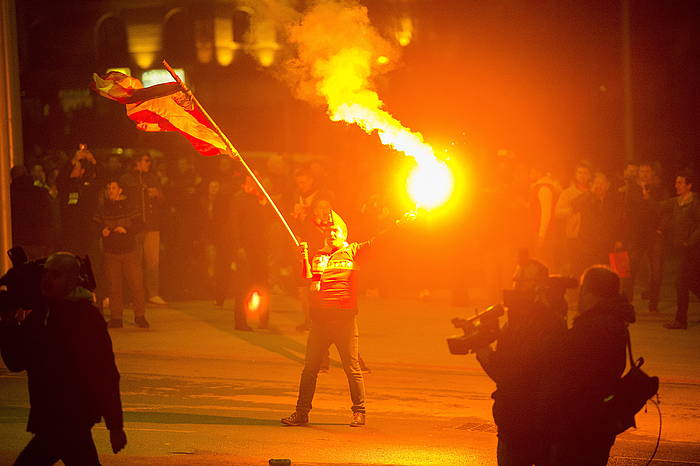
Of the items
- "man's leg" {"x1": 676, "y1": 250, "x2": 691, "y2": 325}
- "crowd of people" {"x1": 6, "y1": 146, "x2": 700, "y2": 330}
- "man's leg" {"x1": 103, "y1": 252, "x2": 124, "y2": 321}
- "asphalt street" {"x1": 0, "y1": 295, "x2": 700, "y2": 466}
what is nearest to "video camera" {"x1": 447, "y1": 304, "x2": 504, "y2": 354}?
"asphalt street" {"x1": 0, "y1": 295, "x2": 700, "y2": 466}

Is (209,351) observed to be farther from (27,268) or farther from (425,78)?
(425,78)

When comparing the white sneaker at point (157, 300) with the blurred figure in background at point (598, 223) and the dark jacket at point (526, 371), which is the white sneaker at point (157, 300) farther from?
the dark jacket at point (526, 371)

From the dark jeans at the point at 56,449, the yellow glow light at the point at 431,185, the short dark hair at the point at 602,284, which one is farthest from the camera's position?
the yellow glow light at the point at 431,185

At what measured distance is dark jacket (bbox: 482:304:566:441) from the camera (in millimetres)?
5887

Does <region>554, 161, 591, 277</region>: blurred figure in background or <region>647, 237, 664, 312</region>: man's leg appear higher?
<region>554, 161, 591, 277</region>: blurred figure in background

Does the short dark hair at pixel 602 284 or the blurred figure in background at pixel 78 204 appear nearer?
the short dark hair at pixel 602 284

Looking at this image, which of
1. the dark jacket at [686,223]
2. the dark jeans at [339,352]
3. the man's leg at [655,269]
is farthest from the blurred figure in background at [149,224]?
the man's leg at [655,269]

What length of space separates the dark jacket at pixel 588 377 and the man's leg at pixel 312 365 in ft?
12.2

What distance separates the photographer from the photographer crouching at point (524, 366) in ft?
19.3

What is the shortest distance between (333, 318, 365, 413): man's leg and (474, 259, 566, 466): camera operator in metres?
Result: 3.28

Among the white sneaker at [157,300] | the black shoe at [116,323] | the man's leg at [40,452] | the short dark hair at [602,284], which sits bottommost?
the black shoe at [116,323]

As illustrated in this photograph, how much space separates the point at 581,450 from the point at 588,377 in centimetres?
38

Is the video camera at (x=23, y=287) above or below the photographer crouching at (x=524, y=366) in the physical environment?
above

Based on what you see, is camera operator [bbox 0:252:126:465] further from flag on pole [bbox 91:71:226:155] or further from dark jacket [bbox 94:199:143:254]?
dark jacket [bbox 94:199:143:254]
